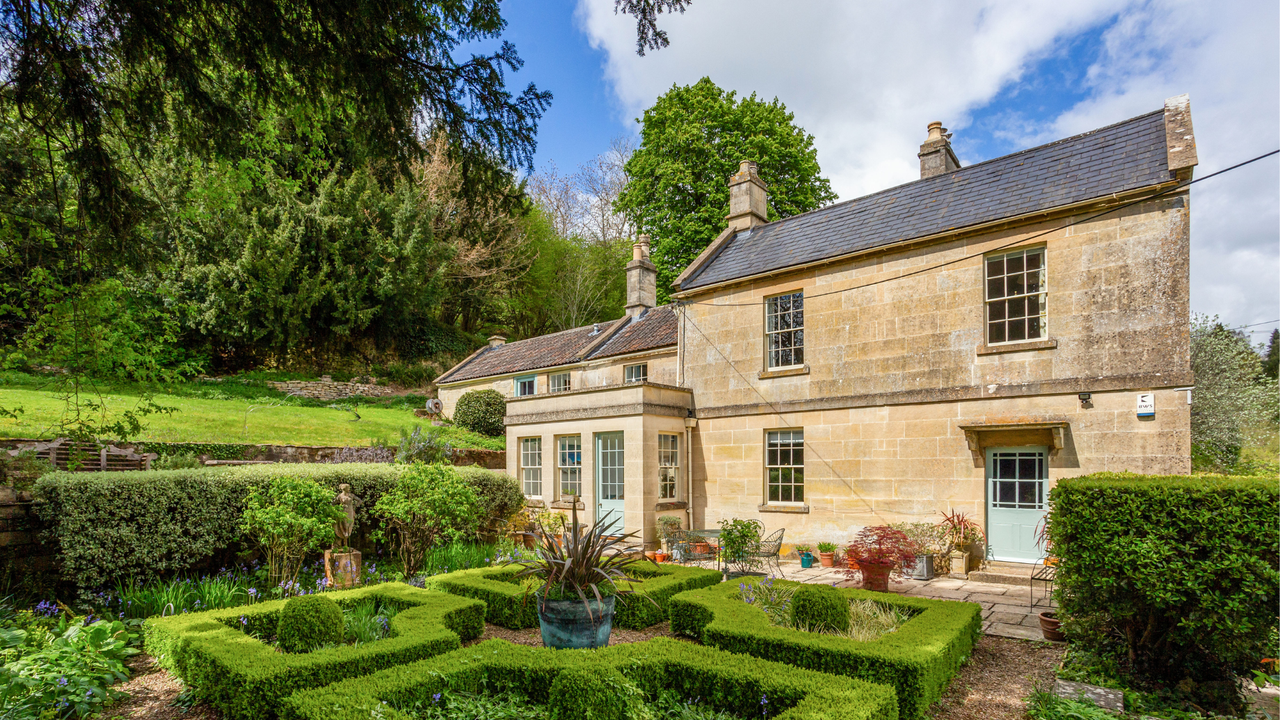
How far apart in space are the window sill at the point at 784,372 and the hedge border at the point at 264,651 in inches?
319

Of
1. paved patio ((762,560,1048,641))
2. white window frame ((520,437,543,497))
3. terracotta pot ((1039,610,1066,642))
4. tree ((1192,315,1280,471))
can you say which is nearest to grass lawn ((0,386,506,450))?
white window frame ((520,437,543,497))

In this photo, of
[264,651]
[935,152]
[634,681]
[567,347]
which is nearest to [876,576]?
[634,681]

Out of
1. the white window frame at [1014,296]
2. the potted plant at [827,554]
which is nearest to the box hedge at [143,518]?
the potted plant at [827,554]

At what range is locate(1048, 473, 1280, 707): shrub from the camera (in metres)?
4.48

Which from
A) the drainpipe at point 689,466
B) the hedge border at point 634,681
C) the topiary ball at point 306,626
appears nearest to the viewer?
the hedge border at point 634,681

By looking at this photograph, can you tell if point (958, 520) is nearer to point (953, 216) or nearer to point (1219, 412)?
point (953, 216)

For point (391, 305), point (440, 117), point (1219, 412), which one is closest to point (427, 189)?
point (391, 305)

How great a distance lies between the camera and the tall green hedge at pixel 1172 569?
14.7 ft

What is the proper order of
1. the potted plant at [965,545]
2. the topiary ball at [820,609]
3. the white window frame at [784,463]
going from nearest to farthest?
the topiary ball at [820,609] < the potted plant at [965,545] < the white window frame at [784,463]

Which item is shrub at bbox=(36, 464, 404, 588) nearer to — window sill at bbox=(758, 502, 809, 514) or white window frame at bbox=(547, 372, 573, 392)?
window sill at bbox=(758, 502, 809, 514)

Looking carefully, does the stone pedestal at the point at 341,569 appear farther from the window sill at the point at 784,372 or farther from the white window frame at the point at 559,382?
the white window frame at the point at 559,382

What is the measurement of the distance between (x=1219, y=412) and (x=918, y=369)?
544 inches

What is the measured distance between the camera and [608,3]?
4.73m

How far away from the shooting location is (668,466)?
46.1 ft
